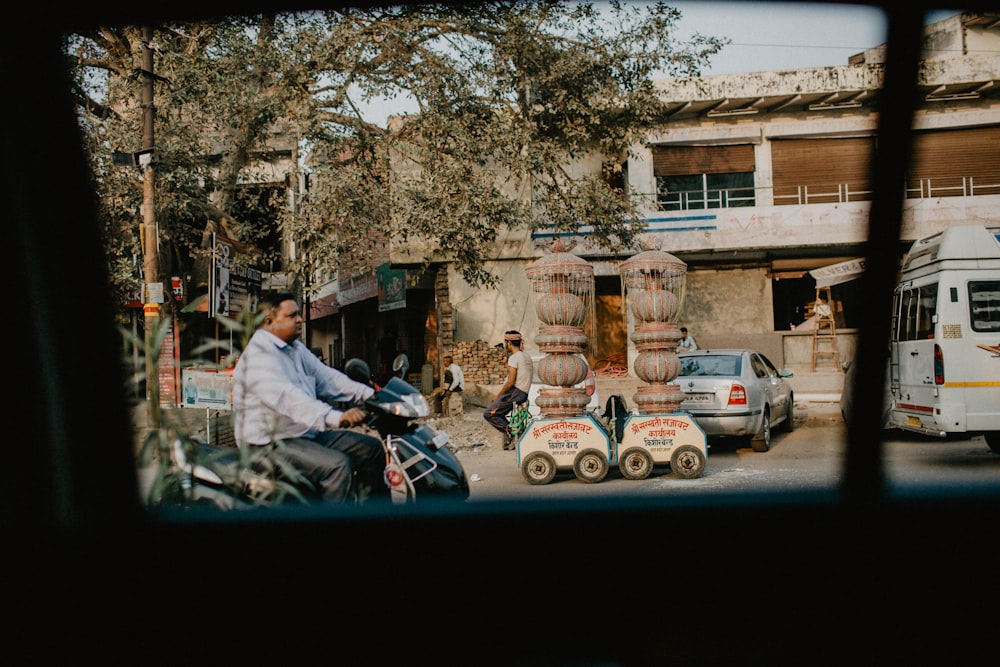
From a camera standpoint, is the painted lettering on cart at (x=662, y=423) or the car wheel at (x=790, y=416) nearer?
the painted lettering on cart at (x=662, y=423)

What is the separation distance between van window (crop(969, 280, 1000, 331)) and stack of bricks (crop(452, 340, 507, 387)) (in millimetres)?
8527

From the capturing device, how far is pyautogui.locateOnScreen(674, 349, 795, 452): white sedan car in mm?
9531

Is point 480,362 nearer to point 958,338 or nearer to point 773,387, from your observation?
point 773,387

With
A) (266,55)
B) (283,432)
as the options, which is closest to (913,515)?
(283,432)

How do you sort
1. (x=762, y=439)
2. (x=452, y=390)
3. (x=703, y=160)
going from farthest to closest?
(x=703, y=160)
(x=452, y=390)
(x=762, y=439)

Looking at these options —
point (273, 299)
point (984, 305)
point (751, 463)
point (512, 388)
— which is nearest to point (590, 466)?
point (512, 388)

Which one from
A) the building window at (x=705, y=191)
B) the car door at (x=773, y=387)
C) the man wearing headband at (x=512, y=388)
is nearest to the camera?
the man wearing headband at (x=512, y=388)

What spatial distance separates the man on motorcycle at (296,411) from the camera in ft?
8.73

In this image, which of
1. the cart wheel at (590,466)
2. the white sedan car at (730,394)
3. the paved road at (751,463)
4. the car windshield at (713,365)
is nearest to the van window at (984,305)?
the paved road at (751,463)

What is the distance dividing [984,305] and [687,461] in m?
3.52

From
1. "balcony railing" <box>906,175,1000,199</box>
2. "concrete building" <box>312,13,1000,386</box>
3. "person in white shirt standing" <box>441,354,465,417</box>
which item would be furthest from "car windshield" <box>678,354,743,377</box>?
"concrete building" <box>312,13,1000,386</box>

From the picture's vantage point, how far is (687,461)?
780cm

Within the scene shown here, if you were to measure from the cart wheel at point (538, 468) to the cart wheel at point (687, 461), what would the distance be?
1231 millimetres

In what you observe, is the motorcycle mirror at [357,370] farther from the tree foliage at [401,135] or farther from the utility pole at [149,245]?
the tree foliage at [401,135]
